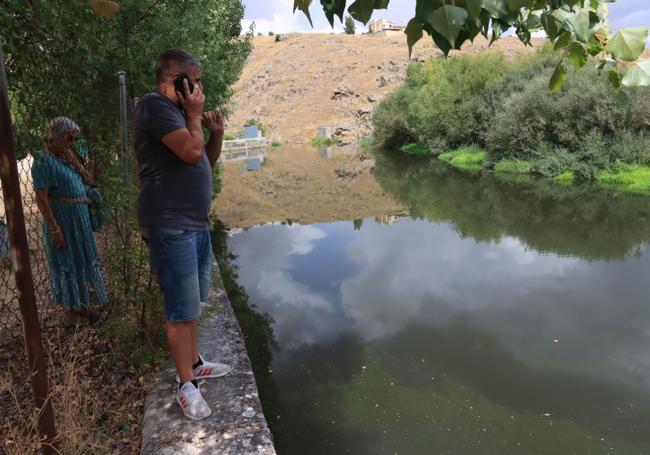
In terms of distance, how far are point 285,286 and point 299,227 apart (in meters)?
4.47

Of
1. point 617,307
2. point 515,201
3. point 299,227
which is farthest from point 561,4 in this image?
point 515,201

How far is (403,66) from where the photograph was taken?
57.5 meters

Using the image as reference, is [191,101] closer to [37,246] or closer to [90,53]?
[90,53]

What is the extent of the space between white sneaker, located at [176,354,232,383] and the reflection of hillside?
25.3 ft

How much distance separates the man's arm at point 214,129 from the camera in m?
2.89

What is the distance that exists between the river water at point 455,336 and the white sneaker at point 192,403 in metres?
1.28

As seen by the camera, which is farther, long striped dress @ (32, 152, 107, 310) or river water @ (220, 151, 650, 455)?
river water @ (220, 151, 650, 455)

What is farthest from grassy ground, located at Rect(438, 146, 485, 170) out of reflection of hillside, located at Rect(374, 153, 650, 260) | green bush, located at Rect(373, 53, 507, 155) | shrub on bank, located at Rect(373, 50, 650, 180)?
reflection of hillside, located at Rect(374, 153, 650, 260)

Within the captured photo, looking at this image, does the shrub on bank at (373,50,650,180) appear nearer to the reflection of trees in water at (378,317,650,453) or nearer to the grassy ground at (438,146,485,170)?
the grassy ground at (438,146,485,170)

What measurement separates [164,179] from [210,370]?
1424 millimetres

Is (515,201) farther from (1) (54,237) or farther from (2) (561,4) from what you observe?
(2) (561,4)

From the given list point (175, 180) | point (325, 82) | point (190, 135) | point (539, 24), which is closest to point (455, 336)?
point (175, 180)

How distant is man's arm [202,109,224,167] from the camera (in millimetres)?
2887

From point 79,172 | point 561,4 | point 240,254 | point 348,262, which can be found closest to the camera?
point 561,4
